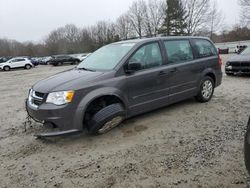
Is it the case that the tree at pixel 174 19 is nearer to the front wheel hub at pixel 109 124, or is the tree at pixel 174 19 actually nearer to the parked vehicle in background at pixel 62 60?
the parked vehicle in background at pixel 62 60

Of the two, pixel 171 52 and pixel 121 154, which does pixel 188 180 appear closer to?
pixel 121 154

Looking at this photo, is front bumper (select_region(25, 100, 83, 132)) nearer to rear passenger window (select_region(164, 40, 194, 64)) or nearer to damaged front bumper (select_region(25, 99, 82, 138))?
damaged front bumper (select_region(25, 99, 82, 138))

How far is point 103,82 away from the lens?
4.09m

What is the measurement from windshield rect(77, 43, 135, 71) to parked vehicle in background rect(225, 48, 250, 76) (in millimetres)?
6943

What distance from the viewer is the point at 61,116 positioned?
3715 millimetres

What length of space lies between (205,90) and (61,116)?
3801 millimetres

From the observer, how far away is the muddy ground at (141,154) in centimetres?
296

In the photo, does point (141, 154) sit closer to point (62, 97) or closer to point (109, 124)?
point (109, 124)

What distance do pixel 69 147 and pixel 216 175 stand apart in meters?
2.27

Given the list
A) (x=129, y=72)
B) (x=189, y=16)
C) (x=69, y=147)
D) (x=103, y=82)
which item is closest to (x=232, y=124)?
(x=129, y=72)

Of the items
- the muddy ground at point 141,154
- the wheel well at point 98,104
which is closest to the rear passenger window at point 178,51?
the muddy ground at point 141,154

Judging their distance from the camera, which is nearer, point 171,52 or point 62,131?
point 62,131

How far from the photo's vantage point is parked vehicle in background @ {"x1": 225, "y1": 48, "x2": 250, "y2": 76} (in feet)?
32.1

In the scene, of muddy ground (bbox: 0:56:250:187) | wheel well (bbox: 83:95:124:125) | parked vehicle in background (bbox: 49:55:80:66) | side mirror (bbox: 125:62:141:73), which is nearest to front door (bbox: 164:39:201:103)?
muddy ground (bbox: 0:56:250:187)
